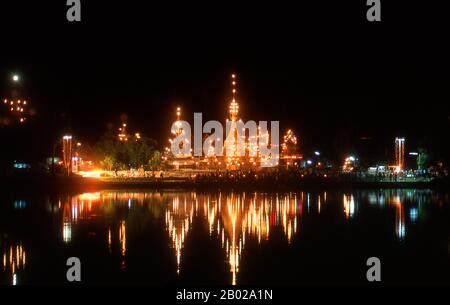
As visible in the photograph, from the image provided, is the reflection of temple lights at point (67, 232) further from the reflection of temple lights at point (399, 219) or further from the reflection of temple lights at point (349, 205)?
the reflection of temple lights at point (349, 205)

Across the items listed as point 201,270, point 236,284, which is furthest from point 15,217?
point 236,284

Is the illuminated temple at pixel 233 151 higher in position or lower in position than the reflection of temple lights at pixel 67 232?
higher

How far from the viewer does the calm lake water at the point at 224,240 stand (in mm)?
12133

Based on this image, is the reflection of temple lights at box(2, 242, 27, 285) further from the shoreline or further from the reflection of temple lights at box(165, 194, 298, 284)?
the shoreline

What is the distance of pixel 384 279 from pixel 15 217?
42.1 feet

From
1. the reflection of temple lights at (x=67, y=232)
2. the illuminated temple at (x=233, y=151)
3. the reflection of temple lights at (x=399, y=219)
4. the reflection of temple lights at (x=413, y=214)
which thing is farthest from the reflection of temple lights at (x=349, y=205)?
the illuminated temple at (x=233, y=151)

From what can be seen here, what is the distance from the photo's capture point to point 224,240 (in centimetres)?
1597

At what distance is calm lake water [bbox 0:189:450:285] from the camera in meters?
12.1

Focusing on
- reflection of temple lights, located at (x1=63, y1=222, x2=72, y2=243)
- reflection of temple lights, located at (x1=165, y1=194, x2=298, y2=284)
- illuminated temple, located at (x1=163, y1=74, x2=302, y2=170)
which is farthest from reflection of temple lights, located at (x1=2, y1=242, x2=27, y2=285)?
illuminated temple, located at (x1=163, y1=74, x2=302, y2=170)

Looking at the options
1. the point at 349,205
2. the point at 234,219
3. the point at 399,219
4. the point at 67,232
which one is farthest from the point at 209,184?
the point at 67,232

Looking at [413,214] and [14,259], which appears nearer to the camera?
[14,259]

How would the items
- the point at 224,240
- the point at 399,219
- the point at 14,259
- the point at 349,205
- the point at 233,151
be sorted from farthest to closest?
the point at 233,151
the point at 349,205
the point at 399,219
the point at 224,240
the point at 14,259

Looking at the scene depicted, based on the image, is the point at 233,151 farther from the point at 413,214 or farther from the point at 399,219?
the point at 399,219
